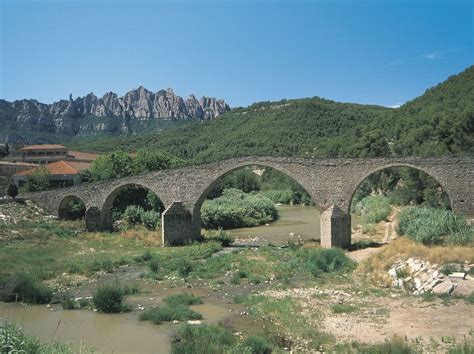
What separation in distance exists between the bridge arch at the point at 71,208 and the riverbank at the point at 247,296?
23.0 feet

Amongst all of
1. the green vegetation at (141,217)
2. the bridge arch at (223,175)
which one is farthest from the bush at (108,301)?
the green vegetation at (141,217)

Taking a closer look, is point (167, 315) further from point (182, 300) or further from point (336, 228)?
point (336, 228)

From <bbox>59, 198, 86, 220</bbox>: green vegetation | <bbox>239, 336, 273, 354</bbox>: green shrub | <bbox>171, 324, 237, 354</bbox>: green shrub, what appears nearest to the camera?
<bbox>171, 324, 237, 354</bbox>: green shrub

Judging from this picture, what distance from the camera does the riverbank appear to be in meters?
10.8

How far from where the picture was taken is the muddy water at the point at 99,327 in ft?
35.1

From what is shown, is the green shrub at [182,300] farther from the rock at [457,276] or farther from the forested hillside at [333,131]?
the forested hillside at [333,131]

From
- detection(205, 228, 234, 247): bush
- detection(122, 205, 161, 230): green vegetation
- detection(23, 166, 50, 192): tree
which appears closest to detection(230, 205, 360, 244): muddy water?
detection(205, 228, 234, 247): bush

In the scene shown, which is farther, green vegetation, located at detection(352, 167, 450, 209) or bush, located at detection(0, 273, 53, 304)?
green vegetation, located at detection(352, 167, 450, 209)

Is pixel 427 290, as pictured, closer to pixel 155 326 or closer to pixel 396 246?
pixel 396 246

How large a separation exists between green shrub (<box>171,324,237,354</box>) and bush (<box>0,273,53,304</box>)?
5594 mm

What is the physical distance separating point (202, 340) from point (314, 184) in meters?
15.9

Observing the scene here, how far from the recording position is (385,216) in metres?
35.5

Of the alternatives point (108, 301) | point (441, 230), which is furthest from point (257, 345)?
point (441, 230)

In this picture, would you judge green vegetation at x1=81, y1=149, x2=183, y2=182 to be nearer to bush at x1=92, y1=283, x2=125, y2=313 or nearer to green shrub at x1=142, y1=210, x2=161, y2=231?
green shrub at x1=142, y1=210, x2=161, y2=231
